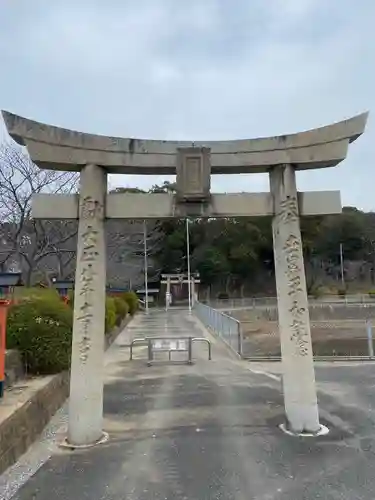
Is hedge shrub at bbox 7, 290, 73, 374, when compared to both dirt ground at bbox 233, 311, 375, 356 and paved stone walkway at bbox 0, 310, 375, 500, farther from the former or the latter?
dirt ground at bbox 233, 311, 375, 356

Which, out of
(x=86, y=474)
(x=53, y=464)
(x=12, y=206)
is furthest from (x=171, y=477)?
(x=12, y=206)

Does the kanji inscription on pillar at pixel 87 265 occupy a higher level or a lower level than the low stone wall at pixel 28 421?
higher

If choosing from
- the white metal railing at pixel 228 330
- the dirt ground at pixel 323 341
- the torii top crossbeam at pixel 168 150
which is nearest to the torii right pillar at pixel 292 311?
the torii top crossbeam at pixel 168 150

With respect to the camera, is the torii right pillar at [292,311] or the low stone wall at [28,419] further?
the torii right pillar at [292,311]

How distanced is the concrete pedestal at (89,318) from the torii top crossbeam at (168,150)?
0.29 m

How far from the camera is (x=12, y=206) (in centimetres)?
2070

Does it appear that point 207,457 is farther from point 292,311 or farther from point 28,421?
point 28,421

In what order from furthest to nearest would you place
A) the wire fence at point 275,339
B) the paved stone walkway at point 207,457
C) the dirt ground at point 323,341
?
the dirt ground at point 323,341 < the wire fence at point 275,339 < the paved stone walkway at point 207,457

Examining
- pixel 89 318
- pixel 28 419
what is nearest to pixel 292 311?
pixel 89 318

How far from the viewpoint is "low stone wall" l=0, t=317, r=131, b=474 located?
5.14 metres

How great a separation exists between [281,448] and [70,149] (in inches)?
182

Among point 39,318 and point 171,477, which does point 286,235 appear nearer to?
point 171,477

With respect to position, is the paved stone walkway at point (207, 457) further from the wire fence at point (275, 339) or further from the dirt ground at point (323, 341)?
the dirt ground at point (323, 341)

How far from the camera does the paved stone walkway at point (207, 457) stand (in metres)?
4.52
